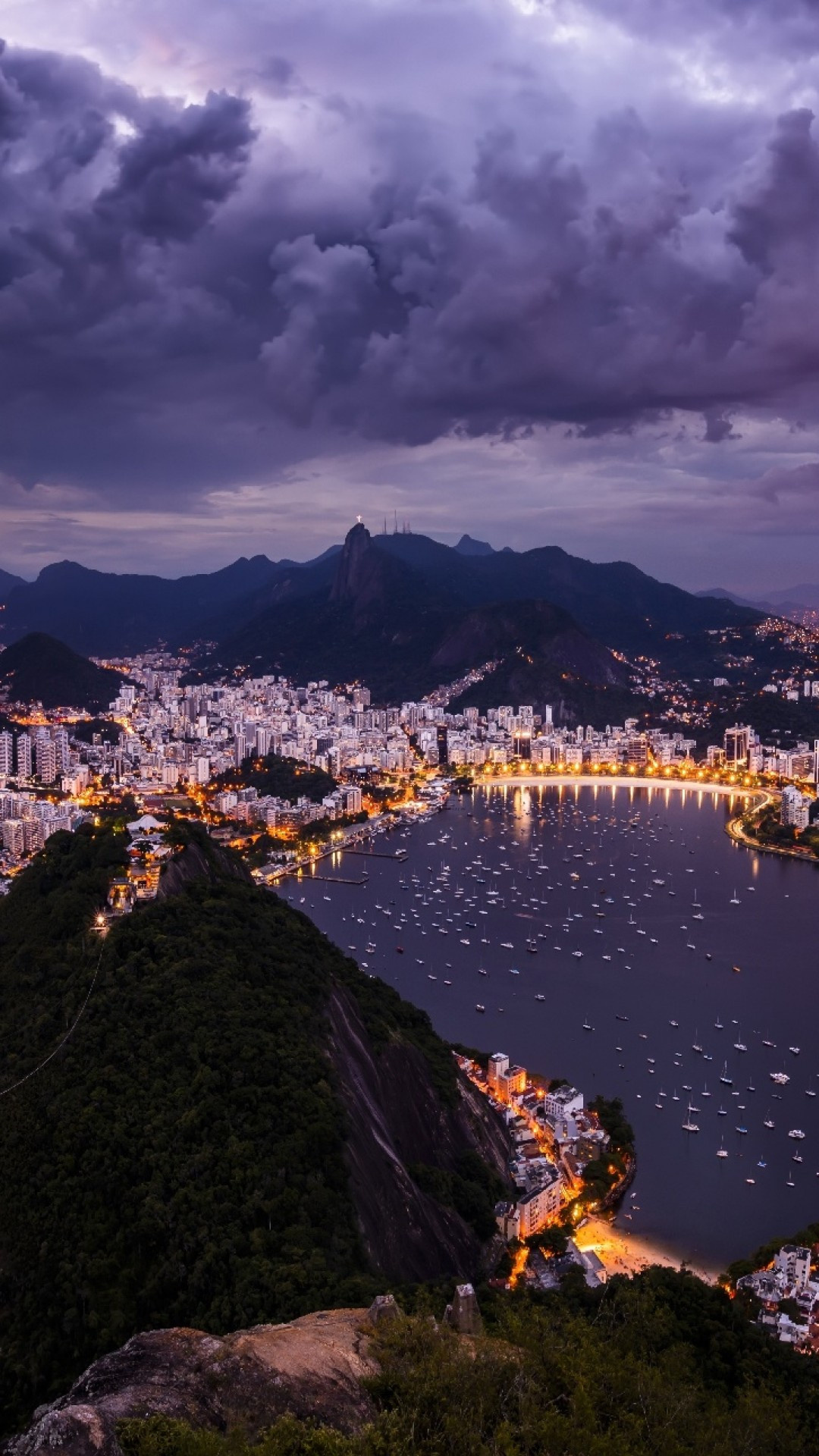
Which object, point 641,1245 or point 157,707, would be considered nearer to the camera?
point 641,1245

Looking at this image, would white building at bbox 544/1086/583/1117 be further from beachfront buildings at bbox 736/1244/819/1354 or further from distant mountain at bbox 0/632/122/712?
distant mountain at bbox 0/632/122/712

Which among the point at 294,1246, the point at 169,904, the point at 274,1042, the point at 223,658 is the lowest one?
the point at 294,1246

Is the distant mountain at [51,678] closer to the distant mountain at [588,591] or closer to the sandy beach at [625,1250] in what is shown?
the distant mountain at [588,591]

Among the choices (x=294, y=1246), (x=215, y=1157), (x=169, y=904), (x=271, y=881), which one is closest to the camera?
(x=294, y=1246)

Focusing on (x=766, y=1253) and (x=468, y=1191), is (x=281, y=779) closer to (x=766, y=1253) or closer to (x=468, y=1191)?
(x=468, y=1191)

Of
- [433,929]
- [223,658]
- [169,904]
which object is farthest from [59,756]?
[223,658]

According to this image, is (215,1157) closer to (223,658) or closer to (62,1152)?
(62,1152)

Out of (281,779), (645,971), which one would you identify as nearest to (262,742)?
(281,779)
